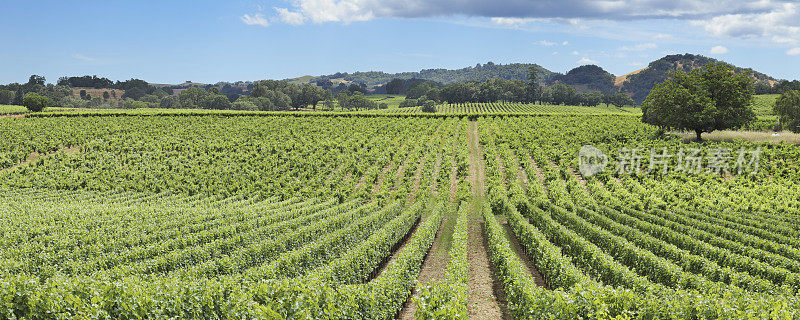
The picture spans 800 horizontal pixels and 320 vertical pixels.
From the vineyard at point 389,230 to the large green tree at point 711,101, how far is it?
3.84 meters

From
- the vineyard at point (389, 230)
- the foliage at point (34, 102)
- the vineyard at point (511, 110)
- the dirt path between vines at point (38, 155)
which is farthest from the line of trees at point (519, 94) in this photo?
the dirt path between vines at point (38, 155)

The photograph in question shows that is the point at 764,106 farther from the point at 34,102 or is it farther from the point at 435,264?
the point at 34,102

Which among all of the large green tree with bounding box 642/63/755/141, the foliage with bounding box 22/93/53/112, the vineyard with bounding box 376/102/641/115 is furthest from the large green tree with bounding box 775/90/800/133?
the foliage with bounding box 22/93/53/112

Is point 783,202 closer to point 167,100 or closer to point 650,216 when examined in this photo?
point 650,216

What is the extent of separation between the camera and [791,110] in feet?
184

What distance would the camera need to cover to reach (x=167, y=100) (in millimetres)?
160125

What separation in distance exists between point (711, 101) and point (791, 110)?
16.0 meters

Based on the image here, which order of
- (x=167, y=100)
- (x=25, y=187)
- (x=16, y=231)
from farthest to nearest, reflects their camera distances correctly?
(x=167, y=100) → (x=25, y=187) → (x=16, y=231)

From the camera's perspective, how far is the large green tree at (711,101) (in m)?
50.2

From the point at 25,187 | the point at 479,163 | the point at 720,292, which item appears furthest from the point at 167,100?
the point at 720,292

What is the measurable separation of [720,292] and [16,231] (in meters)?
26.9

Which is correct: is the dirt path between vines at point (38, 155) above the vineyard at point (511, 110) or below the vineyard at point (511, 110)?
below

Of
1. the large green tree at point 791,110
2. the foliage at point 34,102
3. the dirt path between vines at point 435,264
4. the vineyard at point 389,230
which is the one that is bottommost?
the dirt path between vines at point 435,264

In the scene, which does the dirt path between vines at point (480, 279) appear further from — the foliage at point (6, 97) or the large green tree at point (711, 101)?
the foliage at point (6, 97)
